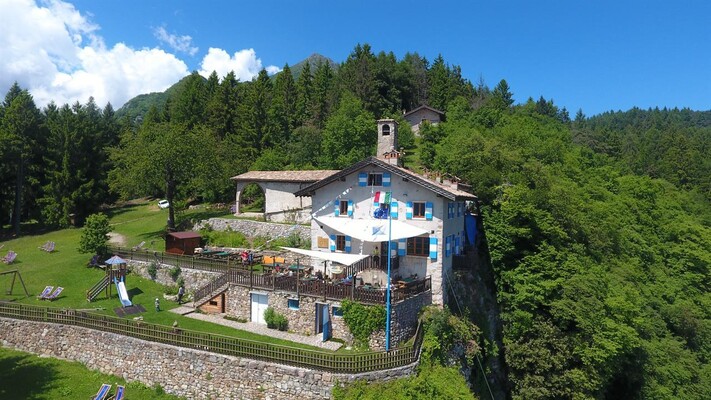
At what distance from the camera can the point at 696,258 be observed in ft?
131

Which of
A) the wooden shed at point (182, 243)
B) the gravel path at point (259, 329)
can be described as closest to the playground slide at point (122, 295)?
the gravel path at point (259, 329)

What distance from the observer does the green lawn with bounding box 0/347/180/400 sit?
17.2m

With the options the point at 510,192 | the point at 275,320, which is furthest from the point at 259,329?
the point at 510,192

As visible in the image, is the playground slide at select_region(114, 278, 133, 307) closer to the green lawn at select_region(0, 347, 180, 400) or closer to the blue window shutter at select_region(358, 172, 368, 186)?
the green lawn at select_region(0, 347, 180, 400)

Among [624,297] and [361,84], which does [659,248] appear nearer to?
[624,297]

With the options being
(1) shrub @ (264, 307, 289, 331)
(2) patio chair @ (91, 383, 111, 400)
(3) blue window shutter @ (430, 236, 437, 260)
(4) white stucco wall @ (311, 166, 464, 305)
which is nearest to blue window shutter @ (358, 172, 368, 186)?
(4) white stucco wall @ (311, 166, 464, 305)

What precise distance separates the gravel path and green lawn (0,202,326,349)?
1.49ft

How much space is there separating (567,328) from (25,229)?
53.7m

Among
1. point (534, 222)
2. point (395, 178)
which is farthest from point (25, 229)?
point (534, 222)

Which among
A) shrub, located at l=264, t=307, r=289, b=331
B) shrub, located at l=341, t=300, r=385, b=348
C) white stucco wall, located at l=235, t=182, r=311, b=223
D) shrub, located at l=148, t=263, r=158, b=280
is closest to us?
shrub, located at l=341, t=300, r=385, b=348

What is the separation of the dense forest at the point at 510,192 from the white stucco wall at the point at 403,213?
5.53 meters

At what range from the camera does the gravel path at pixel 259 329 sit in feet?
64.1

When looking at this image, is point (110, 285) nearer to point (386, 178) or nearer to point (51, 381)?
point (51, 381)

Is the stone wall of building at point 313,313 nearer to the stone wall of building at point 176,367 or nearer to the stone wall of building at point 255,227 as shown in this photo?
the stone wall of building at point 176,367
